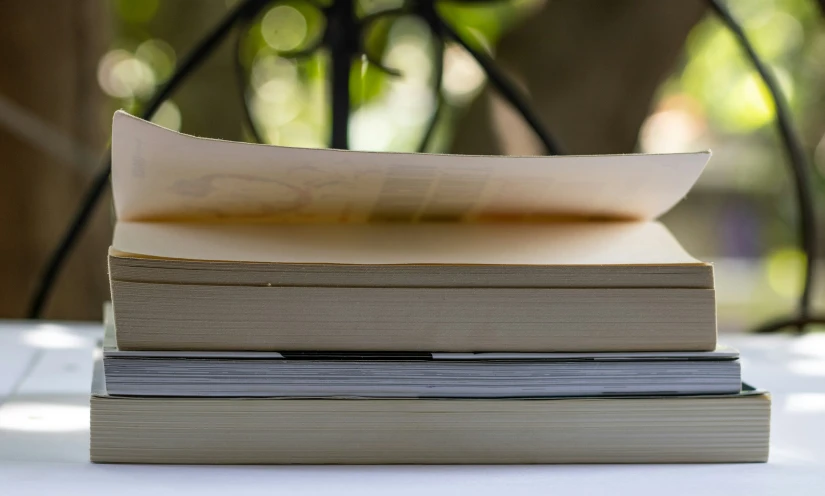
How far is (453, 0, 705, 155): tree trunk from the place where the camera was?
6.99ft

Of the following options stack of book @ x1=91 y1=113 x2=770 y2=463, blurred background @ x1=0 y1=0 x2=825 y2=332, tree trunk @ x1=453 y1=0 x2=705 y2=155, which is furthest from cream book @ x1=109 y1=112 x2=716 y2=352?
tree trunk @ x1=453 y1=0 x2=705 y2=155

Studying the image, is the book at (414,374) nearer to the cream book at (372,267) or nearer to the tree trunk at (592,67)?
the cream book at (372,267)

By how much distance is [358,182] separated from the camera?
472 mm

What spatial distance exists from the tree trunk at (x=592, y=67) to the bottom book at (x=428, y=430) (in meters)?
Result: 1.75

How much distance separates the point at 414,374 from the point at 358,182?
4.5 inches

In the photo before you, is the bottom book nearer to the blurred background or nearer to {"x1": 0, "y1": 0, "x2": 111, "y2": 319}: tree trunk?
the blurred background

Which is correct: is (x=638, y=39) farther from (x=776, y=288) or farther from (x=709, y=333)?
(x=776, y=288)

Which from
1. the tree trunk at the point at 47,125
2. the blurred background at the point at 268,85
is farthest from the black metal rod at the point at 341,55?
the tree trunk at the point at 47,125

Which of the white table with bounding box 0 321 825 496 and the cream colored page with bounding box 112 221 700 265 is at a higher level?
the cream colored page with bounding box 112 221 700 265

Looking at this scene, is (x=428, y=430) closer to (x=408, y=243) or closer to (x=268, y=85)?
(x=408, y=243)

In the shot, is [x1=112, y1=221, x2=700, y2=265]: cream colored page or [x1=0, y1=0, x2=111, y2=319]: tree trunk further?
[x1=0, y1=0, x2=111, y2=319]: tree trunk

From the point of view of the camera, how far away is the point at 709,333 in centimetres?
46

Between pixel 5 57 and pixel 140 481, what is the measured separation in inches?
64.0

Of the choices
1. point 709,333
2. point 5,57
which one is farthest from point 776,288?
point 709,333
